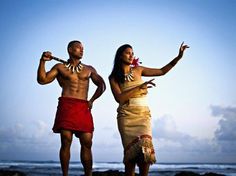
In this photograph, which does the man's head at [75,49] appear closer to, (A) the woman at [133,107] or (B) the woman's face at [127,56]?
(A) the woman at [133,107]

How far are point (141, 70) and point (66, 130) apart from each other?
4.74ft

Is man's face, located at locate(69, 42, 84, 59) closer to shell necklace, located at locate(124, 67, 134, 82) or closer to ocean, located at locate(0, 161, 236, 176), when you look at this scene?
shell necklace, located at locate(124, 67, 134, 82)

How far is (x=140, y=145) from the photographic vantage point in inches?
189

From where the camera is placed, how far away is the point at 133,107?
5082 mm

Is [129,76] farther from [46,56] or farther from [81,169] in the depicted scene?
[81,169]

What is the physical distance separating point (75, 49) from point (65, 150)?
159cm

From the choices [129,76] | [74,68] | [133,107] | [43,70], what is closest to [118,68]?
[129,76]

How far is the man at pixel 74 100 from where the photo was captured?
536cm

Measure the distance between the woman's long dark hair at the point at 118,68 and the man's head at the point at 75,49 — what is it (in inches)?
27.7

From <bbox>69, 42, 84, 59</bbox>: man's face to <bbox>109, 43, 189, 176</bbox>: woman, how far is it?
27.8 inches

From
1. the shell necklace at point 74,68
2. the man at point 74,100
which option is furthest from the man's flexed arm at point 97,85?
the shell necklace at point 74,68

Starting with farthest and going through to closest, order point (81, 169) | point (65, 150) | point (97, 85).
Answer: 1. point (81, 169)
2. point (97, 85)
3. point (65, 150)

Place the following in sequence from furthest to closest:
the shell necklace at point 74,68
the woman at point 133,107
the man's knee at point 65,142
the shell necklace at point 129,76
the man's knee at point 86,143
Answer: the shell necklace at point 74,68
the man's knee at point 86,143
the man's knee at point 65,142
the shell necklace at point 129,76
the woman at point 133,107

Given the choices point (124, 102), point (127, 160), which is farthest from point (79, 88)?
point (127, 160)
